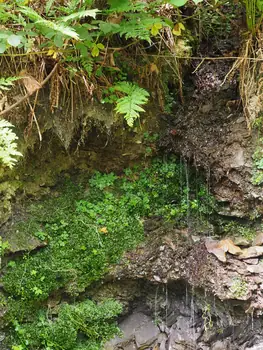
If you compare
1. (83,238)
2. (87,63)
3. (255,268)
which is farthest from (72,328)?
(87,63)

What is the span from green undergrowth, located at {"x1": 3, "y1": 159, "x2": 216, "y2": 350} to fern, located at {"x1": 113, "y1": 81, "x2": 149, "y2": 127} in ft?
3.06

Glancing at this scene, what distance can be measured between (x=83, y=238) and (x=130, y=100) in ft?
4.64

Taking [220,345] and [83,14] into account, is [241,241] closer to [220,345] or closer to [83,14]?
[220,345]

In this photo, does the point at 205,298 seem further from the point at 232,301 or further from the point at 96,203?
the point at 96,203

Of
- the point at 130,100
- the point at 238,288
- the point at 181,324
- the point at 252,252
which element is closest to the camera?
the point at 130,100

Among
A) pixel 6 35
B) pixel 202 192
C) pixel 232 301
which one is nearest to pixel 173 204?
pixel 202 192

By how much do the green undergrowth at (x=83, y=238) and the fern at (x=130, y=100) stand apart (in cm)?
93

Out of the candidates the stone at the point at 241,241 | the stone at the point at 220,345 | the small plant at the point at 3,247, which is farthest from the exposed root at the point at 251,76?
the small plant at the point at 3,247

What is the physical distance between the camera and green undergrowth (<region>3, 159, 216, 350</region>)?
324cm

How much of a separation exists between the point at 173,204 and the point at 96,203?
0.79 metres

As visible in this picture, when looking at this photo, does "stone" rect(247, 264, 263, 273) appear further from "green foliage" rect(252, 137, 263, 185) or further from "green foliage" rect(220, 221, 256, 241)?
"green foliage" rect(252, 137, 263, 185)

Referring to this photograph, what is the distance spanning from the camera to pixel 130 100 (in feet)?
9.40

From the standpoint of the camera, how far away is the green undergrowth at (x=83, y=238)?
10.6 ft

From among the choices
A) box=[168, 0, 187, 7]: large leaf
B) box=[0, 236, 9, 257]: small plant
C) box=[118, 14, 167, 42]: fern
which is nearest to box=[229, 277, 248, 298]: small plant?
box=[0, 236, 9, 257]: small plant
